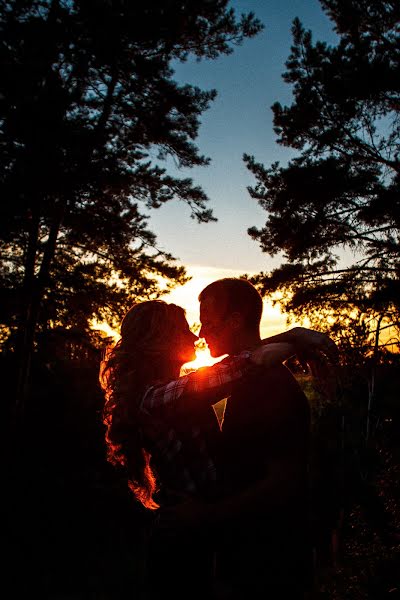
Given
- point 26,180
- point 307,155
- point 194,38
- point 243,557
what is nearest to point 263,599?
point 243,557

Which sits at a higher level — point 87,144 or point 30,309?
point 87,144

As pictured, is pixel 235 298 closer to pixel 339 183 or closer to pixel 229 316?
pixel 229 316

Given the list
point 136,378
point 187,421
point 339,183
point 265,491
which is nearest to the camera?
point 265,491

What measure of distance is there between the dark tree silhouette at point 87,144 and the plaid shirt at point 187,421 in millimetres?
8092

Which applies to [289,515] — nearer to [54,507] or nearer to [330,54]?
[330,54]

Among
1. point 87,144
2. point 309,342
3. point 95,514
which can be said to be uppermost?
point 87,144

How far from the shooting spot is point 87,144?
9062 millimetres

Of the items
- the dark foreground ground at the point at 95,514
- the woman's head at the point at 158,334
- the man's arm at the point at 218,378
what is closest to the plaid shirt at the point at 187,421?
the man's arm at the point at 218,378

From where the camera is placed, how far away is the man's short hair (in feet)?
6.18

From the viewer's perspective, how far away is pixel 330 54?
9.02 meters

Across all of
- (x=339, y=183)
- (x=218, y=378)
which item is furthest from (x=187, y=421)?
(x=339, y=183)

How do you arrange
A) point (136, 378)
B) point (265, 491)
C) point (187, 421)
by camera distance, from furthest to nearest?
point (136, 378) < point (187, 421) < point (265, 491)

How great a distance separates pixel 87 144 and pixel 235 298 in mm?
8293

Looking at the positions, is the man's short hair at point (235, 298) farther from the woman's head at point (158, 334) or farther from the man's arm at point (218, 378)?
the man's arm at point (218, 378)
